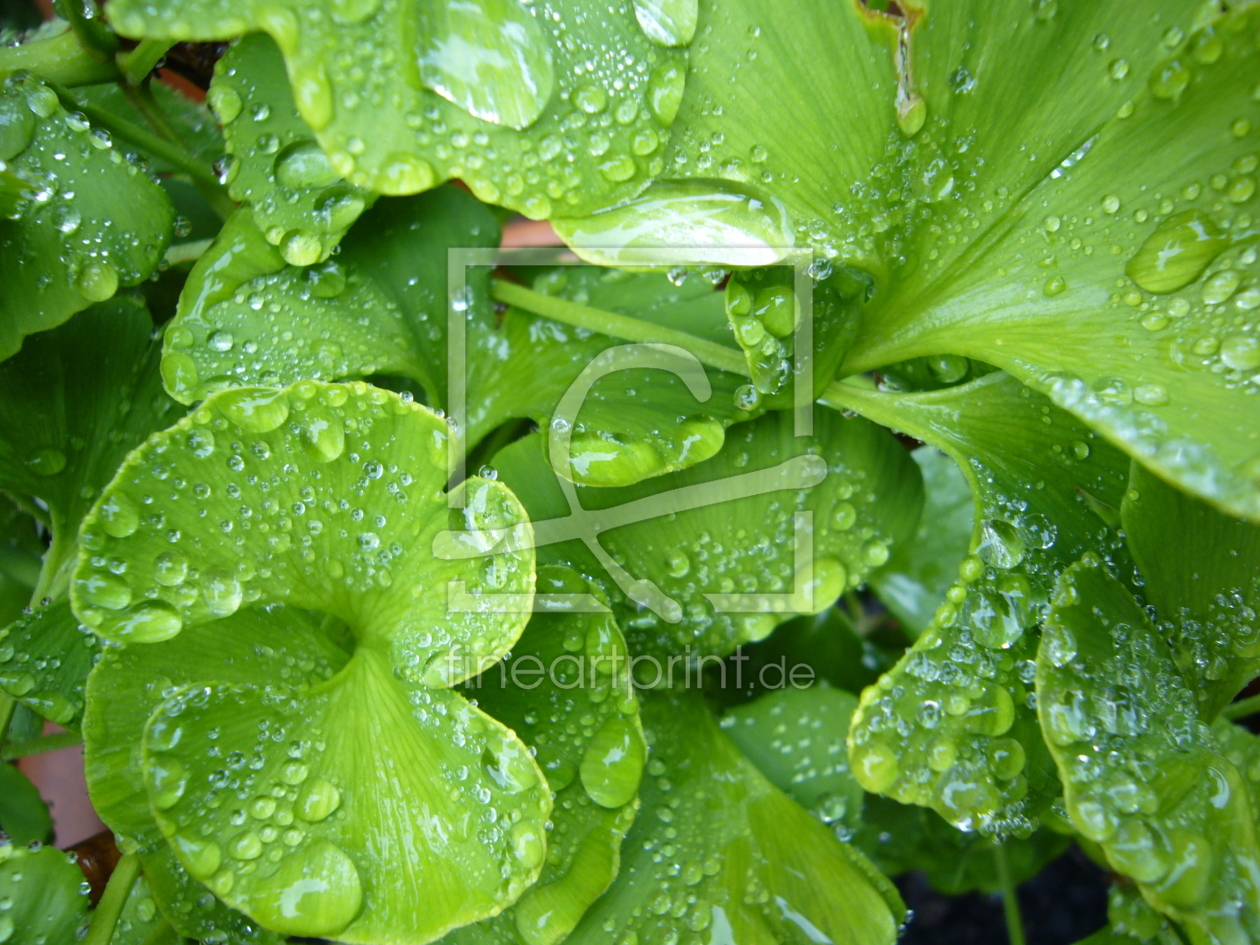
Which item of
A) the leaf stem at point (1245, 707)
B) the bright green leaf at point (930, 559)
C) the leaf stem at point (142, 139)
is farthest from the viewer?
the bright green leaf at point (930, 559)

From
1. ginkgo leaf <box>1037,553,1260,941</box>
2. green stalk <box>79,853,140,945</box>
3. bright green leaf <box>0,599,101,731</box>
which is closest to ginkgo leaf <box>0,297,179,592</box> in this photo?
bright green leaf <box>0,599,101,731</box>

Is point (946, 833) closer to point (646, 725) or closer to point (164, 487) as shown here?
point (646, 725)

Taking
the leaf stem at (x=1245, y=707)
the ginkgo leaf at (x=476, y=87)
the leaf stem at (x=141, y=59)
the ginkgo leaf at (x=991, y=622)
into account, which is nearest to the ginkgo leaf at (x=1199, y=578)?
the ginkgo leaf at (x=991, y=622)

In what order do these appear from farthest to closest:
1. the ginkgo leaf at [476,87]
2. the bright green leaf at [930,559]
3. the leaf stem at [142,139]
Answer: the bright green leaf at [930,559]
the leaf stem at [142,139]
the ginkgo leaf at [476,87]

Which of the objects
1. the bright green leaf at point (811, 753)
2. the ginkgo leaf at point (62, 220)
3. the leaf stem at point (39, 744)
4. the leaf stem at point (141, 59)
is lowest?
the bright green leaf at point (811, 753)

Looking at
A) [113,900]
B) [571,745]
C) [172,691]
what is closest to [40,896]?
[113,900]

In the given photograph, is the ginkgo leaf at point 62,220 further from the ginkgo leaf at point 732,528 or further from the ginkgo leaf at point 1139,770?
the ginkgo leaf at point 1139,770

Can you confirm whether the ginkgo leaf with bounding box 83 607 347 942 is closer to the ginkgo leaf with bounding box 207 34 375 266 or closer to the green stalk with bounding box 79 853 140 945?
the green stalk with bounding box 79 853 140 945
